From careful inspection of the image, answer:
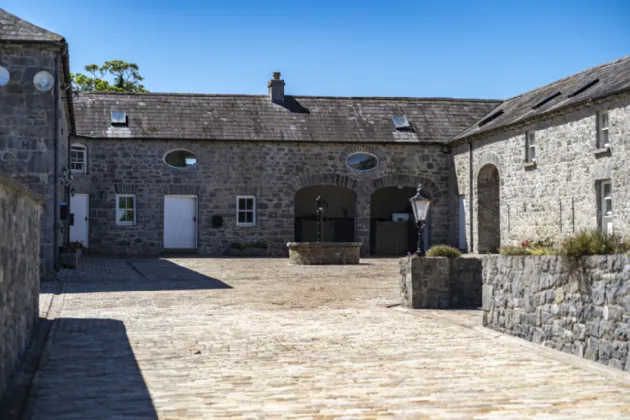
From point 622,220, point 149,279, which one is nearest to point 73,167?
point 149,279

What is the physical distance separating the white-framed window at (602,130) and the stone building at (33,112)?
12127 millimetres

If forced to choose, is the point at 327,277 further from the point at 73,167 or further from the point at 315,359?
the point at 73,167

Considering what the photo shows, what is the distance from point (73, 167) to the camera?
85.6ft

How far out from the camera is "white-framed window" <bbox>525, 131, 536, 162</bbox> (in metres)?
22.2

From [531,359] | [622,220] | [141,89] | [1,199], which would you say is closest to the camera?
[1,199]

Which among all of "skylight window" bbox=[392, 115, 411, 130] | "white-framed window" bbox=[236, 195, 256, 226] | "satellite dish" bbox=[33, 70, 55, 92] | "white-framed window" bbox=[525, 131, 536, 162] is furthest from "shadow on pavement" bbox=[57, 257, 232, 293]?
"skylight window" bbox=[392, 115, 411, 130]

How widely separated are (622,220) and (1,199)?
1519 centimetres

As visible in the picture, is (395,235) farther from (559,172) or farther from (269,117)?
(559,172)

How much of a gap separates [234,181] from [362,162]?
4.37 metres

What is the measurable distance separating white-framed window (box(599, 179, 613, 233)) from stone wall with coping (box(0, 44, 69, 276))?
12348mm

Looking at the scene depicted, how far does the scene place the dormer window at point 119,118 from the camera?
1040 inches

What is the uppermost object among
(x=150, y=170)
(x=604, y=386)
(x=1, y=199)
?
(x=150, y=170)

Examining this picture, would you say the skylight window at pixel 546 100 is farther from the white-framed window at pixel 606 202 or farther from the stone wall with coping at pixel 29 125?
the stone wall with coping at pixel 29 125

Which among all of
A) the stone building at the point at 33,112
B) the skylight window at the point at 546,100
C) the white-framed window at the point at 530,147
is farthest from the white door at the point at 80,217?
the skylight window at the point at 546,100
